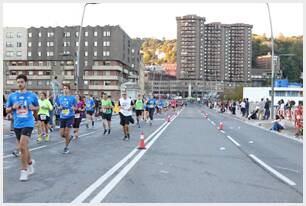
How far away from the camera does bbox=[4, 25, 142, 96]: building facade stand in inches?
3782

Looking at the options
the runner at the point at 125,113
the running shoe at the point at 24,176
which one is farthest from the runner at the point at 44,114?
the running shoe at the point at 24,176

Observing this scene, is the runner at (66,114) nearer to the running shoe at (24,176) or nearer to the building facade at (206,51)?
the running shoe at (24,176)

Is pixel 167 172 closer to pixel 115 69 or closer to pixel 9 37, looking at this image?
pixel 115 69

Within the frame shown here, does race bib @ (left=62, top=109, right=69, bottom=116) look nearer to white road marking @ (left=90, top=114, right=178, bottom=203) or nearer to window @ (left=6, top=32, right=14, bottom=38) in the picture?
white road marking @ (left=90, top=114, right=178, bottom=203)

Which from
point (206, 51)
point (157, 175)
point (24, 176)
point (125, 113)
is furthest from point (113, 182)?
point (206, 51)

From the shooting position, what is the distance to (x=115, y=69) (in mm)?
96625

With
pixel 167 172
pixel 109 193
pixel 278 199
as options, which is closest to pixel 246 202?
pixel 278 199

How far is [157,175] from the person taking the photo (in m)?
9.31

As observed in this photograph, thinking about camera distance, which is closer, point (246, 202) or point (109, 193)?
point (246, 202)

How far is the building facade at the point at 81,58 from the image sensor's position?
96062mm

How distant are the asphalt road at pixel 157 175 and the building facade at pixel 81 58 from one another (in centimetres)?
8201

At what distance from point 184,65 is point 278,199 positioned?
173 meters

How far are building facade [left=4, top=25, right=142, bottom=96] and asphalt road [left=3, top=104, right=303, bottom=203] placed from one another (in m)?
82.0

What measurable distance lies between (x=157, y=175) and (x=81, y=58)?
295 feet
